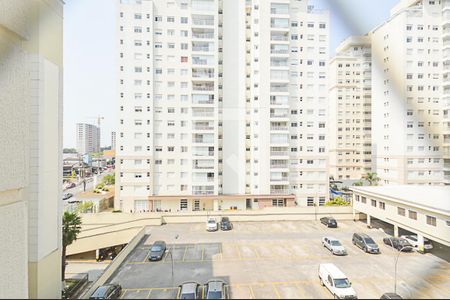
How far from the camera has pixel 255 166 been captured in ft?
57.5

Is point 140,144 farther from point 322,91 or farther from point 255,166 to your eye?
point 322,91

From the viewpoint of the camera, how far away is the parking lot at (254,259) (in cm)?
584

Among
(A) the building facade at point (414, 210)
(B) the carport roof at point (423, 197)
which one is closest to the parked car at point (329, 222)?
(A) the building facade at point (414, 210)

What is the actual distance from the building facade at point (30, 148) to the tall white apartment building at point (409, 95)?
1687 mm

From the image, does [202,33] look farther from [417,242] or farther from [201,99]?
[417,242]

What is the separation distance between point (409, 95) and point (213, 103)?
16.2m

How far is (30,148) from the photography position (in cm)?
203

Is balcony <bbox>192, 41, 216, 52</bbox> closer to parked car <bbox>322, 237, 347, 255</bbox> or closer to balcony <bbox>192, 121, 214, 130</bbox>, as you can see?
balcony <bbox>192, 121, 214, 130</bbox>

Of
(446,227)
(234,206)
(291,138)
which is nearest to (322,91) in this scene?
(291,138)

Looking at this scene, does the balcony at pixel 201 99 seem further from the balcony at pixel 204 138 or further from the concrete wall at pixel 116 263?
the concrete wall at pixel 116 263

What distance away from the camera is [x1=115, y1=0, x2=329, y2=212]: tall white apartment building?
17031 mm

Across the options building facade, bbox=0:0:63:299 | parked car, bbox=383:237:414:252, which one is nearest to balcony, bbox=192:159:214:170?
parked car, bbox=383:237:414:252

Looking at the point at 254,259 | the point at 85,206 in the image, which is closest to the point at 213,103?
the point at 85,206

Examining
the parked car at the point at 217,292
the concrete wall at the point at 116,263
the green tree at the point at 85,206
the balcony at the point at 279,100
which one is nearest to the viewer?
the parked car at the point at 217,292
